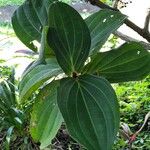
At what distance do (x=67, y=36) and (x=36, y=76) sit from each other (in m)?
0.10

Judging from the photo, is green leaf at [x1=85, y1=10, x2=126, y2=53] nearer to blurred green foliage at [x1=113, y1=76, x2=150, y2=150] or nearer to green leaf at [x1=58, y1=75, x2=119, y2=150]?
green leaf at [x1=58, y1=75, x2=119, y2=150]

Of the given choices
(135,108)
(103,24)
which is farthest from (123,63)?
(135,108)

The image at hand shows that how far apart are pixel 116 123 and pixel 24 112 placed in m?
1.27

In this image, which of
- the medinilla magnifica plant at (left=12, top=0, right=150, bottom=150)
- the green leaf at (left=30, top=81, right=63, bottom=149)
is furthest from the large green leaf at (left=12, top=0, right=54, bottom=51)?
the green leaf at (left=30, top=81, right=63, bottom=149)

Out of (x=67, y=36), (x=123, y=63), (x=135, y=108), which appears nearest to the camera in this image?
(x=67, y=36)

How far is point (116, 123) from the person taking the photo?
0.63 m

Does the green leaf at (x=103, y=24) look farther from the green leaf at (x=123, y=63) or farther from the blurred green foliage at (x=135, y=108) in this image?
the blurred green foliage at (x=135, y=108)

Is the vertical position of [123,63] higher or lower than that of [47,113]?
higher

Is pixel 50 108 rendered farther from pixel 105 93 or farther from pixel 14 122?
pixel 14 122

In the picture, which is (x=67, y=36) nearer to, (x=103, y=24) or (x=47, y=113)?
(x=103, y=24)

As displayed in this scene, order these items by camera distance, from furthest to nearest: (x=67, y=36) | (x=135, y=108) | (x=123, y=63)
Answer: (x=135, y=108) → (x=123, y=63) → (x=67, y=36)

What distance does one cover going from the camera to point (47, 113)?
2.41ft

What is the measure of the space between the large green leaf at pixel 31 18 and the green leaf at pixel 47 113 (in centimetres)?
10

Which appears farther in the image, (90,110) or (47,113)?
(47,113)
